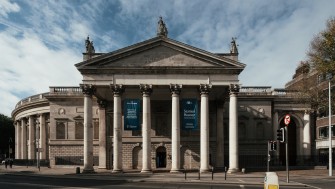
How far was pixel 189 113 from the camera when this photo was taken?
1935 inches

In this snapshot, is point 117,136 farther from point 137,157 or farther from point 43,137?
point 43,137

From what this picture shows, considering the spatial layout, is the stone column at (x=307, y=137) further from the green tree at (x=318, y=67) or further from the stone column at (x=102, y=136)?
the stone column at (x=102, y=136)

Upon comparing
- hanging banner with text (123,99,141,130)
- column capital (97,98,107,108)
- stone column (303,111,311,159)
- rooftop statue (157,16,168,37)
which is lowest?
stone column (303,111,311,159)

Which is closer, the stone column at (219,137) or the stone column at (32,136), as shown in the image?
the stone column at (219,137)

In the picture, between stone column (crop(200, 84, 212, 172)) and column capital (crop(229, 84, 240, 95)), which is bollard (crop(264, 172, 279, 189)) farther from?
column capital (crop(229, 84, 240, 95))

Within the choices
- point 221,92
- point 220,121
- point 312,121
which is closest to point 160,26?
point 221,92

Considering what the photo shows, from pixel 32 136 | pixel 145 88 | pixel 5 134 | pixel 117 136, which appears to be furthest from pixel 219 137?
pixel 5 134

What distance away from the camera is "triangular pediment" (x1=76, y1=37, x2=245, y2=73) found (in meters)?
49.6

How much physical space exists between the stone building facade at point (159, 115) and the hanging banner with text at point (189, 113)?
0.39 feet

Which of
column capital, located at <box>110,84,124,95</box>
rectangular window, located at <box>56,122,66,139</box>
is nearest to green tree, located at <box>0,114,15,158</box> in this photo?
rectangular window, located at <box>56,122,66,139</box>

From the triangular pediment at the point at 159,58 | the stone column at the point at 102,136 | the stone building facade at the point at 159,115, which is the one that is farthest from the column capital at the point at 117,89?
the stone column at the point at 102,136

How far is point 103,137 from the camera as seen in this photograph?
58.2 m

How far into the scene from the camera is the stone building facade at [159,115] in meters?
49.4

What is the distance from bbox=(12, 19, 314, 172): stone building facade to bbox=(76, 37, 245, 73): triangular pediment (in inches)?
4.7
